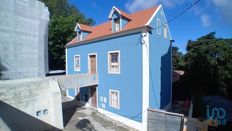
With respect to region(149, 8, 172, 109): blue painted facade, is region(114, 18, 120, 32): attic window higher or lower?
higher

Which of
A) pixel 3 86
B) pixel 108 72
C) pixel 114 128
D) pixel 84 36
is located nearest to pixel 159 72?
pixel 108 72

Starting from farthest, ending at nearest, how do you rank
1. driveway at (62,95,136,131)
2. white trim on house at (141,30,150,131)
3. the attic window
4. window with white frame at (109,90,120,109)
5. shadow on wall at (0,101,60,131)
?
the attic window → window with white frame at (109,90,120,109) → driveway at (62,95,136,131) → white trim on house at (141,30,150,131) → shadow on wall at (0,101,60,131)

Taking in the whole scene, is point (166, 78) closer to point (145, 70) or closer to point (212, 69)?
point (212, 69)

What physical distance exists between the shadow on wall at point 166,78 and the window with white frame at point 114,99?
3.99 meters

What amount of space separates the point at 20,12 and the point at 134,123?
1531cm

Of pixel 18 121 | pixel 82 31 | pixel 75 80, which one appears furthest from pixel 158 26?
pixel 18 121

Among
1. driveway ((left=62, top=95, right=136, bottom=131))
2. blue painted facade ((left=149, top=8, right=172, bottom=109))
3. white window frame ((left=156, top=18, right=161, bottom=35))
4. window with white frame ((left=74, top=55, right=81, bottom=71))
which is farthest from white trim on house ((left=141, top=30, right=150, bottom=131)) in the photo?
window with white frame ((left=74, top=55, right=81, bottom=71))

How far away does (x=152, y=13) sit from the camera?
1277cm

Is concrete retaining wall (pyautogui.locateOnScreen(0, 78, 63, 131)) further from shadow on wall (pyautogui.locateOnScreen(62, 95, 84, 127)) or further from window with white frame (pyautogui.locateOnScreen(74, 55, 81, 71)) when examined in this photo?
window with white frame (pyautogui.locateOnScreen(74, 55, 81, 71))

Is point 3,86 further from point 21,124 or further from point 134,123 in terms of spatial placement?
point 134,123

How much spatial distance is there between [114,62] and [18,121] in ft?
25.5

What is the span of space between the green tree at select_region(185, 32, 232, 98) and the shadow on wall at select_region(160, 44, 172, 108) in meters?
2.22

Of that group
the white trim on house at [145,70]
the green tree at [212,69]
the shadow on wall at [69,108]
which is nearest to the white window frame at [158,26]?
the white trim on house at [145,70]

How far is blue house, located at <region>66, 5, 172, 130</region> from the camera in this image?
11.4 metres
